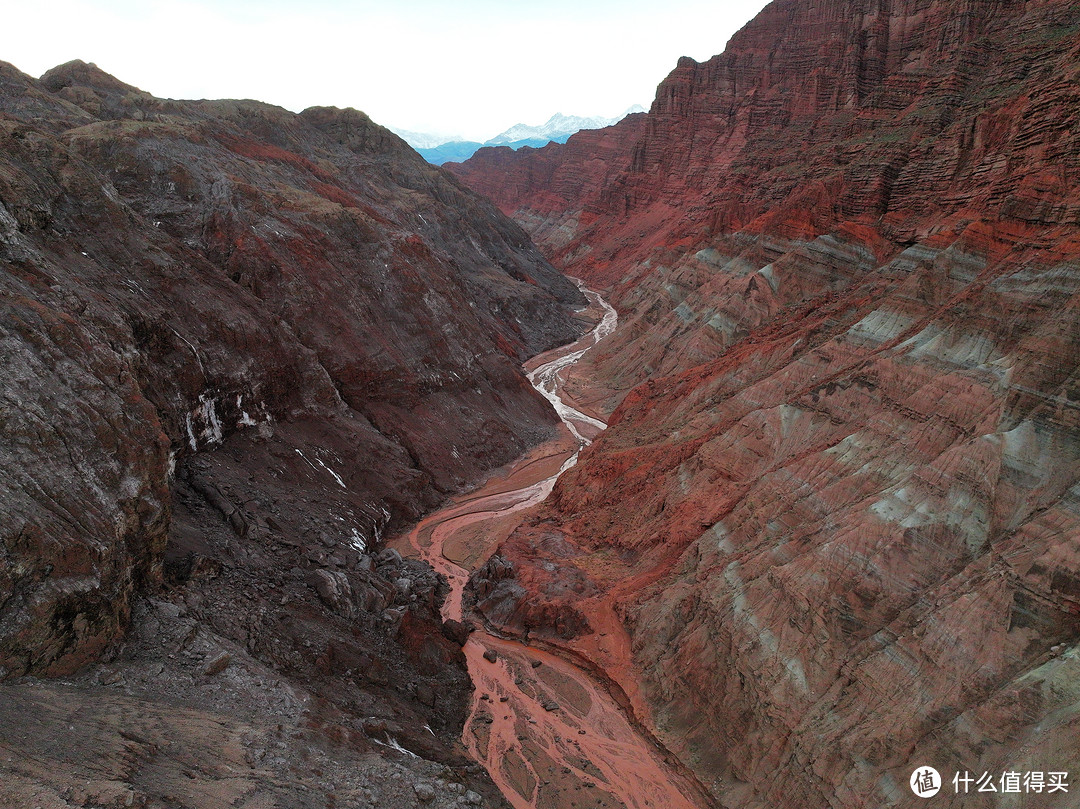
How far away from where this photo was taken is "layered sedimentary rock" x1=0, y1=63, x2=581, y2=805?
14.8m

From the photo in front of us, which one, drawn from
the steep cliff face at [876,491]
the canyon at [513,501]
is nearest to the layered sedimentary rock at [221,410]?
the canyon at [513,501]

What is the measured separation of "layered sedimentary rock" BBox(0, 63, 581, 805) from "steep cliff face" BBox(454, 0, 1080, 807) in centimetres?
696

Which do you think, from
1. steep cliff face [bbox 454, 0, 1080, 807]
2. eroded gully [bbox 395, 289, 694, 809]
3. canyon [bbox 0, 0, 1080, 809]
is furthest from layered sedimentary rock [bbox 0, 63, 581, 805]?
steep cliff face [bbox 454, 0, 1080, 807]

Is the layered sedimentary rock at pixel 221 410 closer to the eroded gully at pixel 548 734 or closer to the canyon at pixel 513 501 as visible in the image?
the canyon at pixel 513 501

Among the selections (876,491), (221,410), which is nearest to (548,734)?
(876,491)

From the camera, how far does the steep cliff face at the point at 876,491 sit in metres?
13.9

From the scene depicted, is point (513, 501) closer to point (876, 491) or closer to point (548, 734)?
point (548, 734)

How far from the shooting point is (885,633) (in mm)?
15672

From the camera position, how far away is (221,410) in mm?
26844

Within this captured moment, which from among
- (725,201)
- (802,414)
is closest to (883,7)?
(725,201)

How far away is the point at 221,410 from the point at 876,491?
23.6 m

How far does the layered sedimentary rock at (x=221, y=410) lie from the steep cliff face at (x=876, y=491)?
6.96 m

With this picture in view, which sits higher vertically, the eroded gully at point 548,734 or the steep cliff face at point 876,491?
the steep cliff face at point 876,491

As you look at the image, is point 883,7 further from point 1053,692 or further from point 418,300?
point 1053,692
